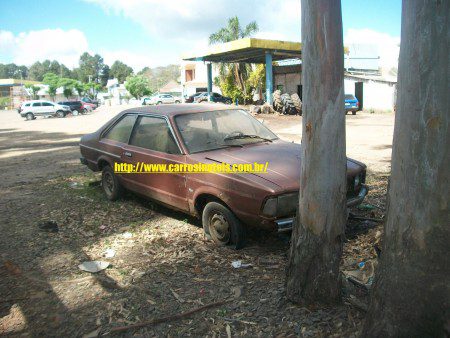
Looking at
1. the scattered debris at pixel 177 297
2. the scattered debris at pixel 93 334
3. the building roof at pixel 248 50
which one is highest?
the building roof at pixel 248 50

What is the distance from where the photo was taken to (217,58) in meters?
26.0

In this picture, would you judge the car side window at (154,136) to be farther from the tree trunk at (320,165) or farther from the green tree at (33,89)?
the green tree at (33,89)

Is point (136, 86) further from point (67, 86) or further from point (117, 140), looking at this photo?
point (117, 140)

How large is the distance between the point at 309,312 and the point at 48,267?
268 centimetres

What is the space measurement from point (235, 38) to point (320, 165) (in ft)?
98.2

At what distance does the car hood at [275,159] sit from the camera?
152 inches

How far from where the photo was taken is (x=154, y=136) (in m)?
5.19

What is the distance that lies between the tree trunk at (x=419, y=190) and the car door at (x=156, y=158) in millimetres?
2778

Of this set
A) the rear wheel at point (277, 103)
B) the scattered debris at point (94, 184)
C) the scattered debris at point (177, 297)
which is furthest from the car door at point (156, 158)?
the rear wheel at point (277, 103)

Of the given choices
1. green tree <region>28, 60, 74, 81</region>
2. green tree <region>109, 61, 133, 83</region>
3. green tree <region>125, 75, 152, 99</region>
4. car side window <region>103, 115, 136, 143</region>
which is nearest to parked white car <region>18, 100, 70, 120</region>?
car side window <region>103, 115, 136, 143</region>

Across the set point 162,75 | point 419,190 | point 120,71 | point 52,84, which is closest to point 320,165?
point 419,190

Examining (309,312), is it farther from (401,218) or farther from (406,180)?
(406,180)

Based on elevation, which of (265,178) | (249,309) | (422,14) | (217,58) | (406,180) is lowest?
(249,309)

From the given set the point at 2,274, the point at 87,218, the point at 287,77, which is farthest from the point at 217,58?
the point at 2,274
